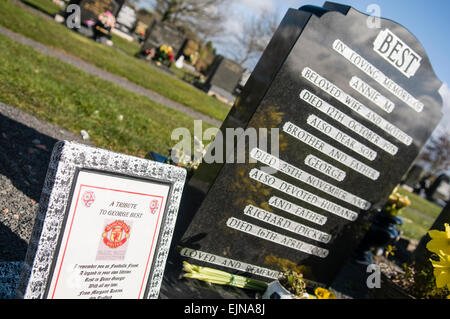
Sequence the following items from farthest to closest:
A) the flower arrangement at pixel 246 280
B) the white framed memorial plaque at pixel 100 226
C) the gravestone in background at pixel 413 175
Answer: the gravestone in background at pixel 413 175
the flower arrangement at pixel 246 280
the white framed memorial plaque at pixel 100 226

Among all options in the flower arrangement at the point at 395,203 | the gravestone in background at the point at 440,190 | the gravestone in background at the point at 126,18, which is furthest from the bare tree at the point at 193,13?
the flower arrangement at the point at 395,203

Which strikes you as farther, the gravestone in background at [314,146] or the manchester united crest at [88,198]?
the gravestone in background at [314,146]

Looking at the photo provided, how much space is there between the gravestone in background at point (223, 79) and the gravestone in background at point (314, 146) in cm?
1589

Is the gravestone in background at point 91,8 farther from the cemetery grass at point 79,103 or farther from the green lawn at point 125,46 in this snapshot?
the cemetery grass at point 79,103

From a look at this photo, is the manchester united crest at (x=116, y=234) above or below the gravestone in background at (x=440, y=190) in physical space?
above

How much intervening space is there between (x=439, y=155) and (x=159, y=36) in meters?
40.2

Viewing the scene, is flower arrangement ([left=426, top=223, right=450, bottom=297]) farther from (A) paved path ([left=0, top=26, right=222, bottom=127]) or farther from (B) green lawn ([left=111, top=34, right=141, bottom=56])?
(B) green lawn ([left=111, top=34, right=141, bottom=56])

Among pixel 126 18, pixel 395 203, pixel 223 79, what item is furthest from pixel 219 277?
pixel 126 18

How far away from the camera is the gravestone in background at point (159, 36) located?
61.0 ft

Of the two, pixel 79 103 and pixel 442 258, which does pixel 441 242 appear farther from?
pixel 79 103

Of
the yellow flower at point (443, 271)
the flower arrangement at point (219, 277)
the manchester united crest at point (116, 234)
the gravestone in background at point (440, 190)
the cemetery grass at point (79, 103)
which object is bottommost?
the gravestone in background at point (440, 190)

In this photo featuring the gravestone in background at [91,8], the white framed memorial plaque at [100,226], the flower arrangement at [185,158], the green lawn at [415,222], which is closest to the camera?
the white framed memorial plaque at [100,226]

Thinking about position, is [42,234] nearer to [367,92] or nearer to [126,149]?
[367,92]

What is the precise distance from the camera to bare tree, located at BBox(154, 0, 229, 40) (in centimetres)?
3756
